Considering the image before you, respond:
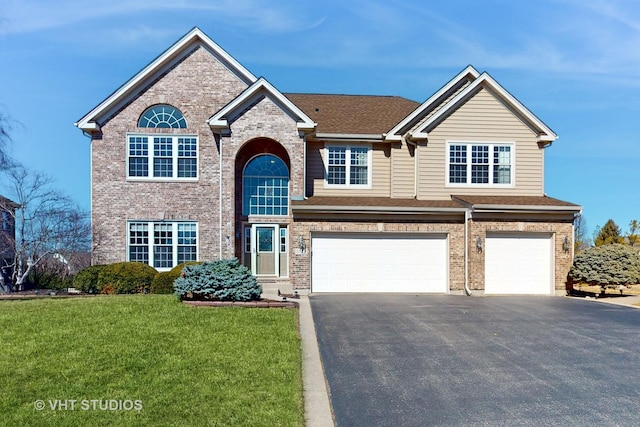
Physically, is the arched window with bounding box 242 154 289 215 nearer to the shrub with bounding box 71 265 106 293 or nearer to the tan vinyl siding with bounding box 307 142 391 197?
the tan vinyl siding with bounding box 307 142 391 197

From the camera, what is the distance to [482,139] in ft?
64.1

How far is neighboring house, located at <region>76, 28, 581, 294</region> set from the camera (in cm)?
1769

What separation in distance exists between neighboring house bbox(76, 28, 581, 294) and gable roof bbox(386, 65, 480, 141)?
0.19 feet

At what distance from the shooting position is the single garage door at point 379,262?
1758cm

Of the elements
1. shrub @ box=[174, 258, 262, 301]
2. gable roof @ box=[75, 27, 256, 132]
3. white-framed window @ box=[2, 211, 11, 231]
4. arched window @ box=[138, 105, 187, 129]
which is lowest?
shrub @ box=[174, 258, 262, 301]

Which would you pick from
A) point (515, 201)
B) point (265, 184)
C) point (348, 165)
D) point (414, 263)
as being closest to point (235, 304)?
point (414, 263)

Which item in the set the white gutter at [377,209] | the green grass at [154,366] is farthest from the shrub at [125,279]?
the white gutter at [377,209]

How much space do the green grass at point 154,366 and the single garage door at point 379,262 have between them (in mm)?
5817

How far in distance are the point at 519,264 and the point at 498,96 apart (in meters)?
6.81

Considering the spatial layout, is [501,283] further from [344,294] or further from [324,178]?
[324,178]

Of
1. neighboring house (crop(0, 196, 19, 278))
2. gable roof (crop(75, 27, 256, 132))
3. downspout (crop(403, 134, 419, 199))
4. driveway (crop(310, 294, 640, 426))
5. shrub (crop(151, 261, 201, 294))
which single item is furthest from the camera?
downspout (crop(403, 134, 419, 199))

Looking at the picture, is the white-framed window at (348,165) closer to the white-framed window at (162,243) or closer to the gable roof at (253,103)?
the gable roof at (253,103)

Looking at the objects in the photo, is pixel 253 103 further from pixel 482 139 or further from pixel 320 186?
pixel 482 139
